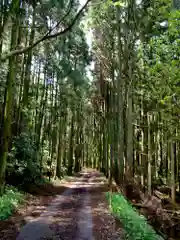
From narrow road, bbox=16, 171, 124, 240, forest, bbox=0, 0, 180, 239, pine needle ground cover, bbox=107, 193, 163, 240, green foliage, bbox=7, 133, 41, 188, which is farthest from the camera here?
green foliage, bbox=7, 133, 41, 188

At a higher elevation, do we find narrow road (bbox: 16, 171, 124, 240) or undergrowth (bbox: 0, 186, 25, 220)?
undergrowth (bbox: 0, 186, 25, 220)

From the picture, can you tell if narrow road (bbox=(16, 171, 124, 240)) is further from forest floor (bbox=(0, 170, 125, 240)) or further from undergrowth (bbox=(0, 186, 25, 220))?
undergrowth (bbox=(0, 186, 25, 220))

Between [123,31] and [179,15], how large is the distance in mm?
10605

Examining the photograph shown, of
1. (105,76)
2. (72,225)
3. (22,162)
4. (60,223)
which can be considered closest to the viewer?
(72,225)

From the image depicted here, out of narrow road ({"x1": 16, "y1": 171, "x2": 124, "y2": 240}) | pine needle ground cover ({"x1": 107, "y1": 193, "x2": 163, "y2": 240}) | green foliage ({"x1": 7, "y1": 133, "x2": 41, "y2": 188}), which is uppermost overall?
green foliage ({"x1": 7, "y1": 133, "x2": 41, "y2": 188})

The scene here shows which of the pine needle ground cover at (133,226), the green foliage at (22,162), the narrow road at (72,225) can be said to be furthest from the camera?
the green foliage at (22,162)

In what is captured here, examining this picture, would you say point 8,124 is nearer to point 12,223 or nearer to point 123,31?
point 12,223

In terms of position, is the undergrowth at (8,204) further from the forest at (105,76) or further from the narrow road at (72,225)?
the narrow road at (72,225)

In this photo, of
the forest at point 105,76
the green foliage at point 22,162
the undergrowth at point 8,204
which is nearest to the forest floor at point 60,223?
the undergrowth at point 8,204

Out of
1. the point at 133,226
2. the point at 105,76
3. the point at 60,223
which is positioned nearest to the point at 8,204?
the point at 60,223

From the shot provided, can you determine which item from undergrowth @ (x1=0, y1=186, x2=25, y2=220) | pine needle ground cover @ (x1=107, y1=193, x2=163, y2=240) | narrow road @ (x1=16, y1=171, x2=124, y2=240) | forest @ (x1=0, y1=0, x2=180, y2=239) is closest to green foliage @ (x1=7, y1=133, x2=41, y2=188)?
forest @ (x1=0, y1=0, x2=180, y2=239)

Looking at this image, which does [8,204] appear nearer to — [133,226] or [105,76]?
[133,226]

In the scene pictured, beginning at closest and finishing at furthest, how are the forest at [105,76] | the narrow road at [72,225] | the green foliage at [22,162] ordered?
the narrow road at [72,225]
the forest at [105,76]
the green foliage at [22,162]

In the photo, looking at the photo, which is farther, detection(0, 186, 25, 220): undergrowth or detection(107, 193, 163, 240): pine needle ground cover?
detection(0, 186, 25, 220): undergrowth
